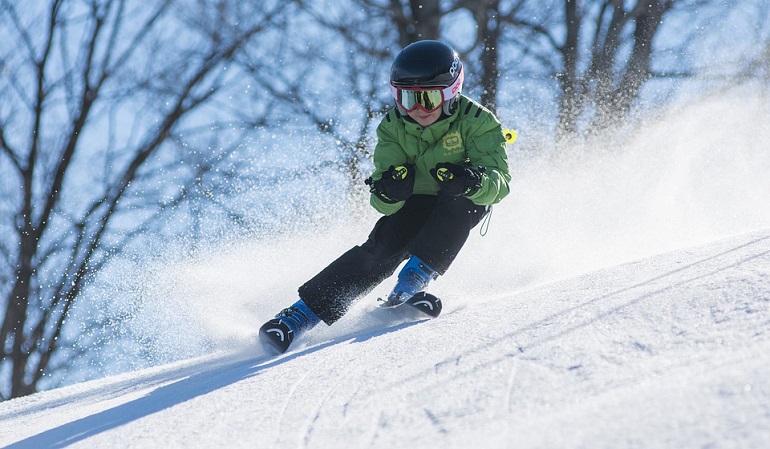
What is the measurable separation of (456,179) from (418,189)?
464mm

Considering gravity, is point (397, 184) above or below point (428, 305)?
above

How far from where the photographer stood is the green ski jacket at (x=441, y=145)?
11.9 feet

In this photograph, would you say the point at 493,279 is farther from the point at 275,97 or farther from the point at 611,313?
the point at 275,97

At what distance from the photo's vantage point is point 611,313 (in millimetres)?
2148

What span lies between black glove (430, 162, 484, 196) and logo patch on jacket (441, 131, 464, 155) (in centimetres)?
36

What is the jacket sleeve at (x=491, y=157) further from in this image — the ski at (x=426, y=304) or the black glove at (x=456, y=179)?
the ski at (x=426, y=304)

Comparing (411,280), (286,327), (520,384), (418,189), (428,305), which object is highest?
(418,189)

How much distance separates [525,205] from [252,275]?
277 cm

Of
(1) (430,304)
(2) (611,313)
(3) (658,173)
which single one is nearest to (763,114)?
(3) (658,173)

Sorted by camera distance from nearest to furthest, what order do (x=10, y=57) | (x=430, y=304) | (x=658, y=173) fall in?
(x=430, y=304) → (x=658, y=173) → (x=10, y=57)

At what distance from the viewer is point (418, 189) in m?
3.75

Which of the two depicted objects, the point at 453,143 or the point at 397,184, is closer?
the point at 397,184

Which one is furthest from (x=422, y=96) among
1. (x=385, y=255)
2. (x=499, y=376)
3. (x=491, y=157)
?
(x=499, y=376)

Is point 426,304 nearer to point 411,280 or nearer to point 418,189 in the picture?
point 411,280
